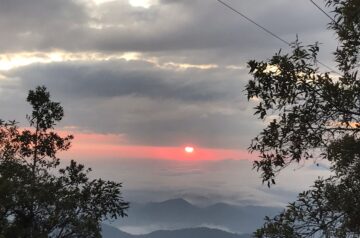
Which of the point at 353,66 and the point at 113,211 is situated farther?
the point at 113,211

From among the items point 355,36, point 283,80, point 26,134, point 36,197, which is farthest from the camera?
point 26,134

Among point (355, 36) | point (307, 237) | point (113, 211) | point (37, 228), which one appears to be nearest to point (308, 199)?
point (307, 237)

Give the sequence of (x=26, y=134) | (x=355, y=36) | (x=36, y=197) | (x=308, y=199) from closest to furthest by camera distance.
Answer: (x=355, y=36)
(x=308, y=199)
(x=36, y=197)
(x=26, y=134)

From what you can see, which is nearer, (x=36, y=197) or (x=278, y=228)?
(x=278, y=228)

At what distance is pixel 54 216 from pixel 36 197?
136 centimetres

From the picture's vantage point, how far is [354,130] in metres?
9.77

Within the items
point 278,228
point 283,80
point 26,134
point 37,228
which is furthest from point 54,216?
→ point 283,80

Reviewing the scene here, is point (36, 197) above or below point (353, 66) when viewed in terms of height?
below

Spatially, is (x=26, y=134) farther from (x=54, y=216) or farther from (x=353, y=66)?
(x=353, y=66)

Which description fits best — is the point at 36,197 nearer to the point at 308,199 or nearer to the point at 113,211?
the point at 113,211

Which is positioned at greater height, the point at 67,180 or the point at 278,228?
the point at 67,180

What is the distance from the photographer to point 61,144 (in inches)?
1006

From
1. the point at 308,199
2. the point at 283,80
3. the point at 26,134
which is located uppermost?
the point at 26,134

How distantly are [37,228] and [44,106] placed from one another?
6.59 metres
